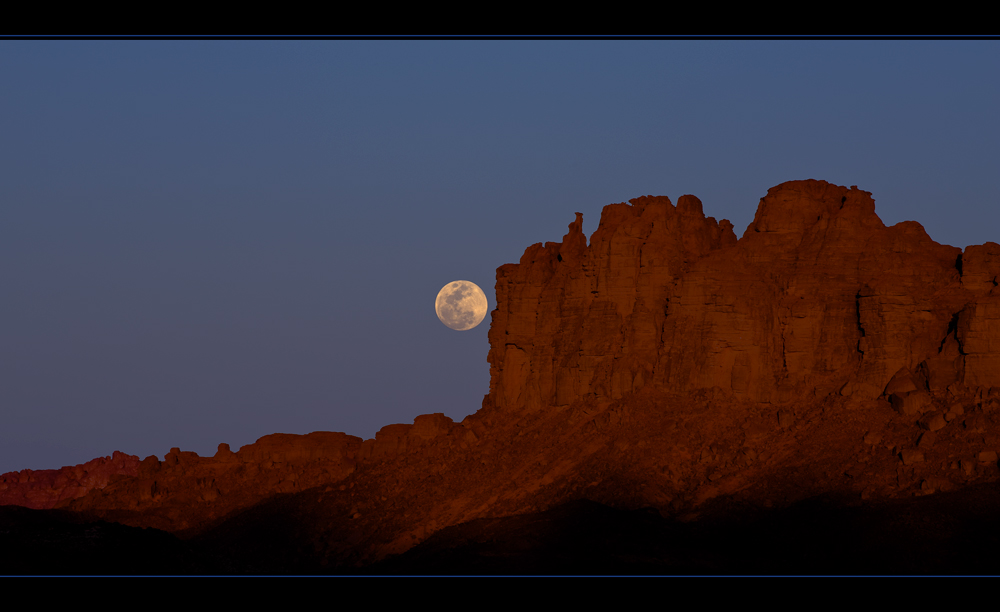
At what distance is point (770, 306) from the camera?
286 ft

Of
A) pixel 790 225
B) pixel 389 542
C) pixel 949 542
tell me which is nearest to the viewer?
pixel 949 542

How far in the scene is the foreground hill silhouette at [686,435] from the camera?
69.2 metres

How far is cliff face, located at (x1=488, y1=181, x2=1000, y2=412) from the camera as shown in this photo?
83.4 m

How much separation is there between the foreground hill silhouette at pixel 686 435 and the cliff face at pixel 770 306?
0.15 m

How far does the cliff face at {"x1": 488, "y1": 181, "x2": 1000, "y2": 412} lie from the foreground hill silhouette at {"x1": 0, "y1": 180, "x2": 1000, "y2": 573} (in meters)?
0.15

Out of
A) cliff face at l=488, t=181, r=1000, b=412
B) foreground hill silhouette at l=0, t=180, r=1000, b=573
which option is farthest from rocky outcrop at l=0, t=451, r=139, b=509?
cliff face at l=488, t=181, r=1000, b=412

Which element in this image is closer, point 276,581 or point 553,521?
point 276,581

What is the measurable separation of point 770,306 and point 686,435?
1141 centimetres

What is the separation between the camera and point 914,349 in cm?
8338

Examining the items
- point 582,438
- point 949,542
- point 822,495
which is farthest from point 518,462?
point 949,542

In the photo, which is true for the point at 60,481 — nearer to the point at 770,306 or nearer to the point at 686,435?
the point at 686,435

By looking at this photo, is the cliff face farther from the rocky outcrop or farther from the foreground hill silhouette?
the rocky outcrop

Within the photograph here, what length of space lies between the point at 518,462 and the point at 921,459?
88.4 ft
